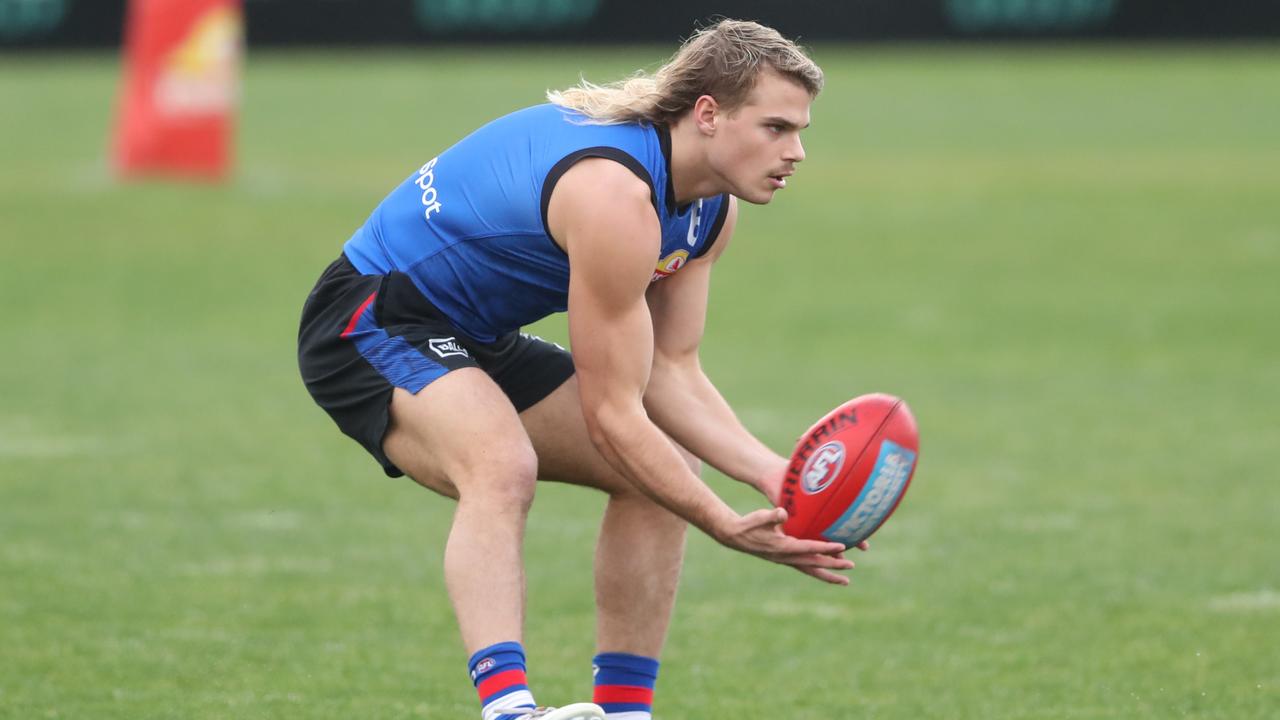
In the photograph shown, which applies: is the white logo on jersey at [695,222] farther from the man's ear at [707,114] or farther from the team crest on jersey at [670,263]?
the man's ear at [707,114]

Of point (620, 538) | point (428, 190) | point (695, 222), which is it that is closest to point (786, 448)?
point (620, 538)

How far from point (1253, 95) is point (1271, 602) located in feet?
70.5

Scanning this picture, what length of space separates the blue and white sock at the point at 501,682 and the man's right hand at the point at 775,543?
21.4 inches

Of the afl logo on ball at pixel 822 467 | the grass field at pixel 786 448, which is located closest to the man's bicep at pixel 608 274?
the afl logo on ball at pixel 822 467

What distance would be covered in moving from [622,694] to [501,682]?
76 cm

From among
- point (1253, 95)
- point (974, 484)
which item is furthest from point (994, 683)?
point (1253, 95)

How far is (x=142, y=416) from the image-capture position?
970 centimetres

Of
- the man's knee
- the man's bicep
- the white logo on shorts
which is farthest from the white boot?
the white logo on shorts

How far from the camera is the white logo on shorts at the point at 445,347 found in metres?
4.37

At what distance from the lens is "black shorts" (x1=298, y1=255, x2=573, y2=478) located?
436 centimetres

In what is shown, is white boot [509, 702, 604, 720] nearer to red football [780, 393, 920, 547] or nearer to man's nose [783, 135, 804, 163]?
red football [780, 393, 920, 547]

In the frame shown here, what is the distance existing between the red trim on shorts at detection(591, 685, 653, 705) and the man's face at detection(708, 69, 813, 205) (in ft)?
4.30

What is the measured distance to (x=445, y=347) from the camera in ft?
14.4

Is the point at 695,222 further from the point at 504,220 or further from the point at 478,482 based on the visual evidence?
the point at 478,482
